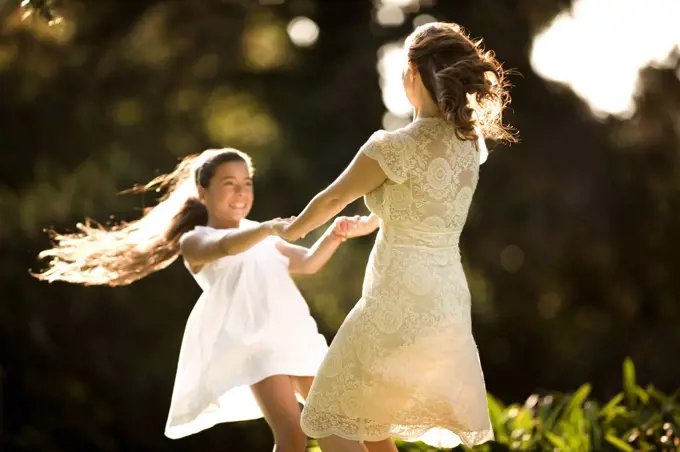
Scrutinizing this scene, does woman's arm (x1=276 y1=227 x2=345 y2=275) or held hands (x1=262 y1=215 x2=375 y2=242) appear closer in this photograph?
held hands (x1=262 y1=215 x2=375 y2=242)

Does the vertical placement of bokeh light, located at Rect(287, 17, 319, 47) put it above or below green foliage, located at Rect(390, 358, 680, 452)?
above

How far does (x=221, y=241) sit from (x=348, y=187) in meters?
0.92

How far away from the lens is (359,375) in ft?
15.7

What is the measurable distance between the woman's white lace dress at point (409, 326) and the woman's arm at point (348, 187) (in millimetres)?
43

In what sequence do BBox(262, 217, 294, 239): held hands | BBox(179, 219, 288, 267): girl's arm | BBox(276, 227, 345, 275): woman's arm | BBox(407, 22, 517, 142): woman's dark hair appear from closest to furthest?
BBox(407, 22, 517, 142): woman's dark hair → BBox(262, 217, 294, 239): held hands → BBox(179, 219, 288, 267): girl's arm → BBox(276, 227, 345, 275): woman's arm

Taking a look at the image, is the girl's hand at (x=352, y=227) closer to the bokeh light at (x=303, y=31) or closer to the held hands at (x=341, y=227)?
the held hands at (x=341, y=227)

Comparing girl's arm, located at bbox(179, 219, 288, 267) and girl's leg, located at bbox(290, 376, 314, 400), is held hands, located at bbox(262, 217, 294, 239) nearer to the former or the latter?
girl's arm, located at bbox(179, 219, 288, 267)

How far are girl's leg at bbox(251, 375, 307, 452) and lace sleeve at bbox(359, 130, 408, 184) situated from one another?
1.25 metres

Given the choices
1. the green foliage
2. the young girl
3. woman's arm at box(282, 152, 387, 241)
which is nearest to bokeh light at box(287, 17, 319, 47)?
the green foliage

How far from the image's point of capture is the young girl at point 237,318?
18.4 feet

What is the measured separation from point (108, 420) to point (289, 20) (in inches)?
190

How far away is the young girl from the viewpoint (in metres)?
5.59

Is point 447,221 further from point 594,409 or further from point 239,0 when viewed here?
point 239,0

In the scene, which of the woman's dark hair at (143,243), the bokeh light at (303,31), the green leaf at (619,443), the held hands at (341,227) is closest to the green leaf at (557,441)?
the green leaf at (619,443)
